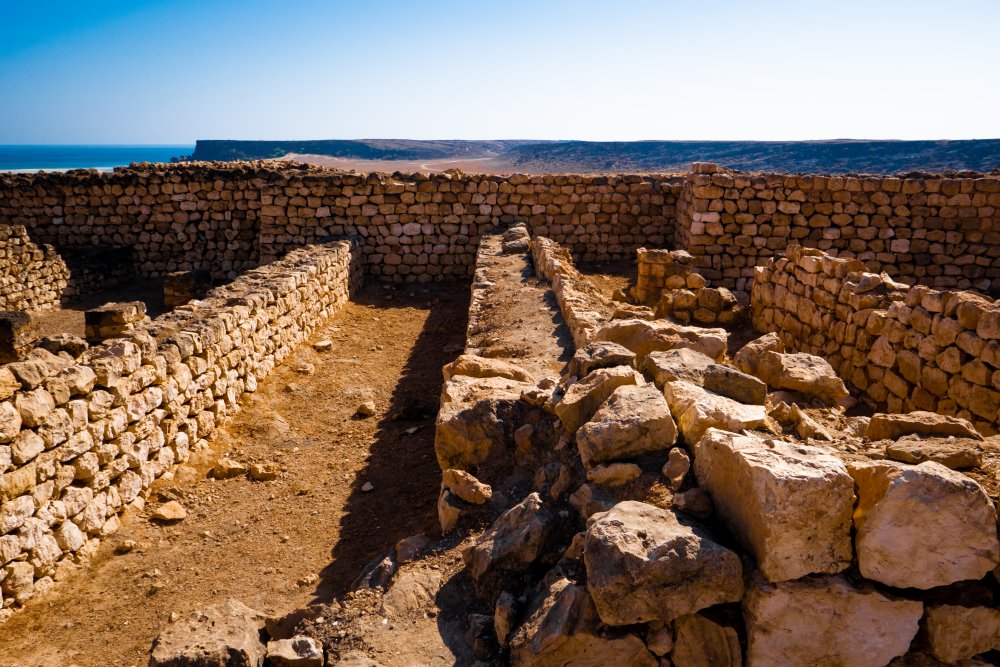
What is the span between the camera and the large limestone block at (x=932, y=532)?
2.43m

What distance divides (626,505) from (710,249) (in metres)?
11.1

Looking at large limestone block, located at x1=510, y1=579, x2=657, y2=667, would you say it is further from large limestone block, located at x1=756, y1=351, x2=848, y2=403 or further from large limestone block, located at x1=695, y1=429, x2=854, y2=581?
large limestone block, located at x1=756, y1=351, x2=848, y2=403

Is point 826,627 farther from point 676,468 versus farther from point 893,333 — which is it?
point 893,333

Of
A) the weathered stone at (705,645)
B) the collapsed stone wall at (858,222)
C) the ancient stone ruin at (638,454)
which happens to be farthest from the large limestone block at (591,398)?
the collapsed stone wall at (858,222)

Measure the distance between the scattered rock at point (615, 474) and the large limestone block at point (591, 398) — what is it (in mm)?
666

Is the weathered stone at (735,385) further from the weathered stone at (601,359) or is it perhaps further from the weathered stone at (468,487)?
the weathered stone at (468,487)

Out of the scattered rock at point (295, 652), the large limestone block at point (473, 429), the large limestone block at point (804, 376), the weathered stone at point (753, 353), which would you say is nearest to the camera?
the scattered rock at point (295, 652)

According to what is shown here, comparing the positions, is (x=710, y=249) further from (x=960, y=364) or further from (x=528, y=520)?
(x=528, y=520)

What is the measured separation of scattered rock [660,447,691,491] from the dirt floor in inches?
49.4

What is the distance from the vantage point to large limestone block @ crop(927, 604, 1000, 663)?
7.97 ft

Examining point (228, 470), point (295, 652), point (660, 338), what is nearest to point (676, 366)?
point (660, 338)

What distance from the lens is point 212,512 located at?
17.7 ft

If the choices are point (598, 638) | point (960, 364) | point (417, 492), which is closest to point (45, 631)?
point (417, 492)

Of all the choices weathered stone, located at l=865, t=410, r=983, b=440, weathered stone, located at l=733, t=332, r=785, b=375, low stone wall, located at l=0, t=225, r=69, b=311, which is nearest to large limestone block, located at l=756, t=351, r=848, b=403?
Answer: weathered stone, located at l=733, t=332, r=785, b=375
